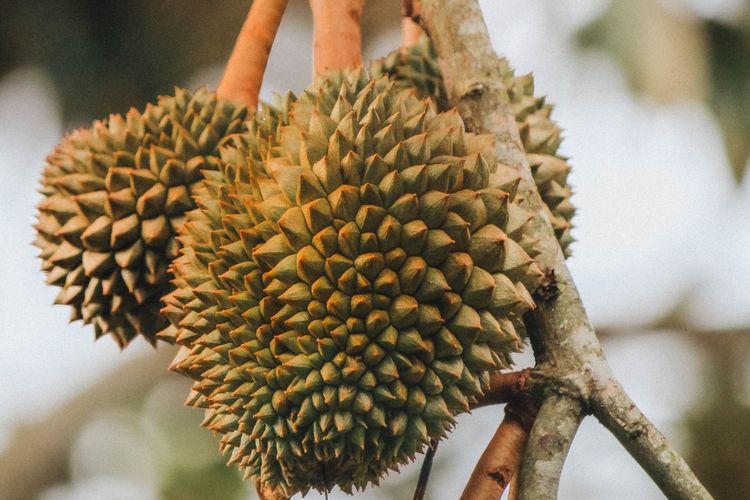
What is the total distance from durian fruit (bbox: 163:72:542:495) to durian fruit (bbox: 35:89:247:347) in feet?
1.69

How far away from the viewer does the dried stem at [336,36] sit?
1.86 meters

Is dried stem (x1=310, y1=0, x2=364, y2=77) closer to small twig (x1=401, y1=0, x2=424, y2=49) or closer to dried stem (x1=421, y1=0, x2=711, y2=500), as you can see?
small twig (x1=401, y1=0, x2=424, y2=49)

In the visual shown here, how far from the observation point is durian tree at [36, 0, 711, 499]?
4.39ft

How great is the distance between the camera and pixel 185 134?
6.48 ft

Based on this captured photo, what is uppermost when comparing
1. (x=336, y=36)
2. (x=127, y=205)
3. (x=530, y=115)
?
(x=530, y=115)

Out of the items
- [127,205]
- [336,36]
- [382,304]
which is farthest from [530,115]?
[127,205]

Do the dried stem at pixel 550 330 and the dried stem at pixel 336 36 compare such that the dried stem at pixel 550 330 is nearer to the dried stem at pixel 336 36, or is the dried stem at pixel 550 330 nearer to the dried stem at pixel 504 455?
the dried stem at pixel 504 455

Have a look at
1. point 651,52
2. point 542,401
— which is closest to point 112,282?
point 542,401

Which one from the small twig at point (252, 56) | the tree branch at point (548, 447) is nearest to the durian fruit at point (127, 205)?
the small twig at point (252, 56)

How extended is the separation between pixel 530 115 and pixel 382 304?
879 millimetres

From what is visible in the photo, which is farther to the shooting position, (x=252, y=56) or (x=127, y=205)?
(x=252, y=56)

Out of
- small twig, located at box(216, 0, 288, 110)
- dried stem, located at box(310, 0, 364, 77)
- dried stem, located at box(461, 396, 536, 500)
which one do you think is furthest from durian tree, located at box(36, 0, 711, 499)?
small twig, located at box(216, 0, 288, 110)

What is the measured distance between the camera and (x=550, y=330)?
1450 mm

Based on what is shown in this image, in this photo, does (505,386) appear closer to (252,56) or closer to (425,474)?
(425,474)
